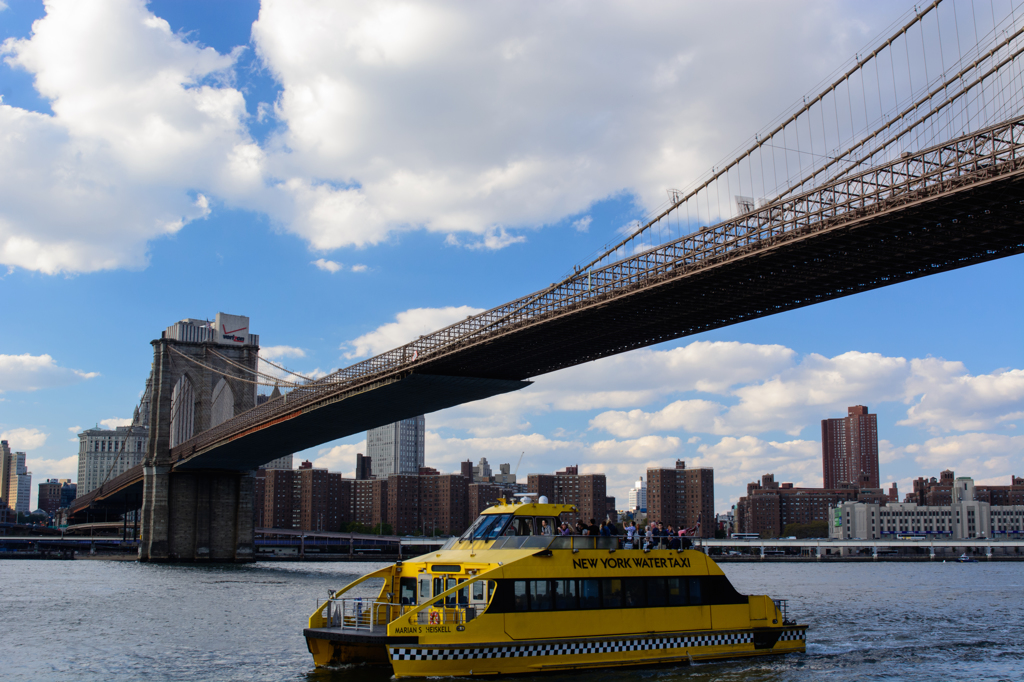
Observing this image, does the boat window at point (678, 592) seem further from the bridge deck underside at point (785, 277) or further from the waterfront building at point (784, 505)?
the waterfront building at point (784, 505)

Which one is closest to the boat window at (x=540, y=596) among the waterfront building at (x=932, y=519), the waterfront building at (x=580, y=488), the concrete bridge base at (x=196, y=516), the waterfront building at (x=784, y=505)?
the concrete bridge base at (x=196, y=516)

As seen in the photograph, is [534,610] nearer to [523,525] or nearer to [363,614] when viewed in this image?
[523,525]

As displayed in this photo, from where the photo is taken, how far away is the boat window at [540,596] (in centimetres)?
1667

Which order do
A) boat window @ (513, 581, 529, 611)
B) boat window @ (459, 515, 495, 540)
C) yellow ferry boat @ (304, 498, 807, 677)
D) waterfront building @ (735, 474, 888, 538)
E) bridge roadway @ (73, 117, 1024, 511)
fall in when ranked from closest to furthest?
yellow ferry boat @ (304, 498, 807, 677) → boat window @ (513, 581, 529, 611) → boat window @ (459, 515, 495, 540) → bridge roadway @ (73, 117, 1024, 511) → waterfront building @ (735, 474, 888, 538)

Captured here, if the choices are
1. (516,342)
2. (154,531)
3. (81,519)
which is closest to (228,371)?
(154,531)

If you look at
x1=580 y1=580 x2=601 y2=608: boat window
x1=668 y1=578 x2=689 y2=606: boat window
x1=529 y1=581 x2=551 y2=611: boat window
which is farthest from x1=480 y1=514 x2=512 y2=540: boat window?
x1=668 y1=578 x2=689 y2=606: boat window

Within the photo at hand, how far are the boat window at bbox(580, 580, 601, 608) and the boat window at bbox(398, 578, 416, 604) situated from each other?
3.26 m

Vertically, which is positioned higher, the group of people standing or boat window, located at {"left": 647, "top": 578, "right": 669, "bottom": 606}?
the group of people standing

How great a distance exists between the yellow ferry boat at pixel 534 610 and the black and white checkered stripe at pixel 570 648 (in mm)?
19

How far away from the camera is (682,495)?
161 m

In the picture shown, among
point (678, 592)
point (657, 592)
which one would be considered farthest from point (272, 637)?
point (678, 592)

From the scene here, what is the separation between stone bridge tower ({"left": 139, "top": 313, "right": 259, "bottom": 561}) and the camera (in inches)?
2827

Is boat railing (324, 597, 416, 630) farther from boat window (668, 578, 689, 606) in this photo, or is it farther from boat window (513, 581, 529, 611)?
boat window (668, 578, 689, 606)

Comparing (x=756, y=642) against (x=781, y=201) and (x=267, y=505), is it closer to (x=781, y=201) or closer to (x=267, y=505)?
(x=781, y=201)
